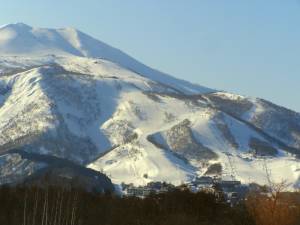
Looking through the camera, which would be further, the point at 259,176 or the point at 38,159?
the point at 259,176

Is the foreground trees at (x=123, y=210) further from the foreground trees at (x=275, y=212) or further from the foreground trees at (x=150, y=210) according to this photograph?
the foreground trees at (x=275, y=212)

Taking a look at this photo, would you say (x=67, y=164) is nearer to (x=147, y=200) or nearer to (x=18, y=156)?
(x=18, y=156)

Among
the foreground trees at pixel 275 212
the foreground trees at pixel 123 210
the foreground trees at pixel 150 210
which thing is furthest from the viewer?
the foreground trees at pixel 123 210

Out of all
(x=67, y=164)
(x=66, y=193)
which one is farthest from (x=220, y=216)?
(x=67, y=164)

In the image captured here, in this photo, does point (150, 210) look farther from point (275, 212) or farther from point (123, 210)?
point (275, 212)

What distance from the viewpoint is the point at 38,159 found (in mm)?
183500

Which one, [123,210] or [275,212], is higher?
[123,210]

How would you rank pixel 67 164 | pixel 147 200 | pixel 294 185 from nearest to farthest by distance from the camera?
pixel 147 200, pixel 67 164, pixel 294 185

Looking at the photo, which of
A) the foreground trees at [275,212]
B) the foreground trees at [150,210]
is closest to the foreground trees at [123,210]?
the foreground trees at [150,210]

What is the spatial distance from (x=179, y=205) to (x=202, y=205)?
7.46 feet

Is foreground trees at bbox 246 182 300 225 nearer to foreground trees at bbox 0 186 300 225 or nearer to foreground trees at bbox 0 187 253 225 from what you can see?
foreground trees at bbox 0 186 300 225

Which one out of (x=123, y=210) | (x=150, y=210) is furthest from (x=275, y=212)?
(x=123, y=210)

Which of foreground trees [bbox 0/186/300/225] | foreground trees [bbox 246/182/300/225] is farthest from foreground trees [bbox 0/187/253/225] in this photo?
foreground trees [bbox 246/182/300/225]

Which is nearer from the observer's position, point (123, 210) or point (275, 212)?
point (275, 212)
